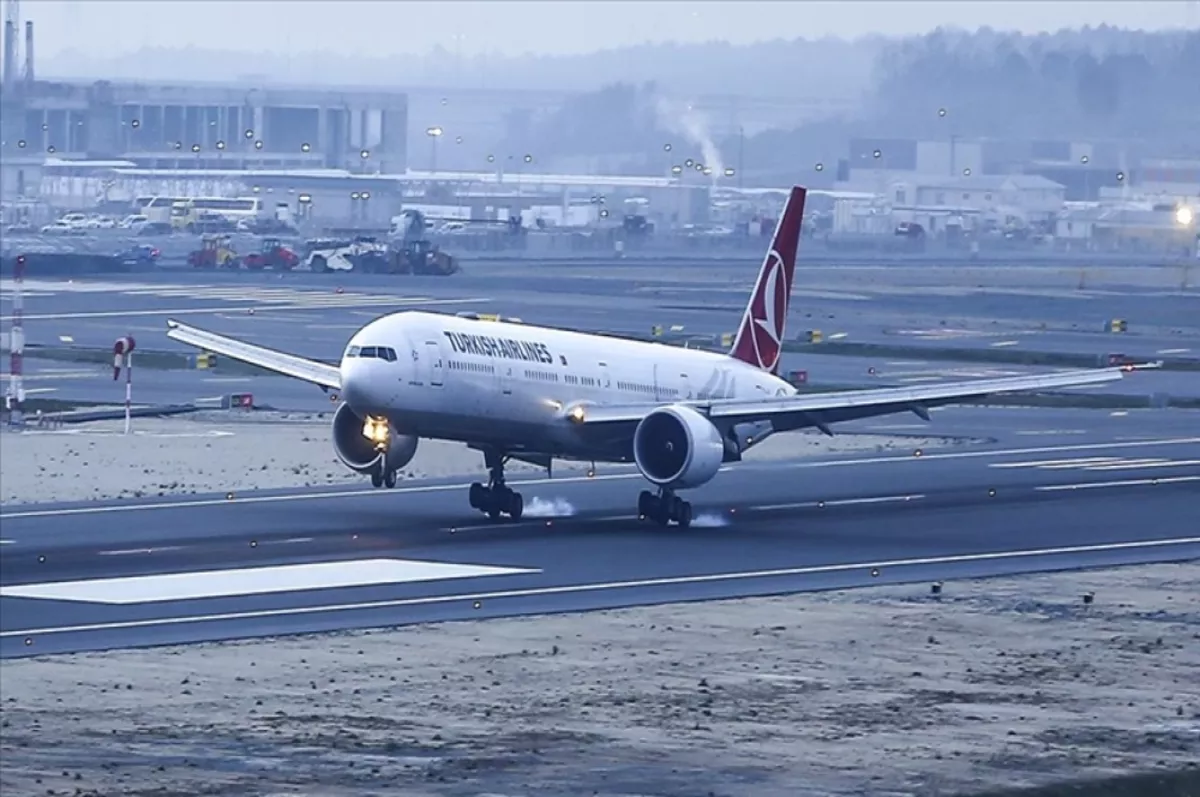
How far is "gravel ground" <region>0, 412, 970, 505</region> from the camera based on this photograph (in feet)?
146

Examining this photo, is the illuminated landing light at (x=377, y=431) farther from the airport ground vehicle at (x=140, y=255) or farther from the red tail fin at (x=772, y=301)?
the airport ground vehicle at (x=140, y=255)

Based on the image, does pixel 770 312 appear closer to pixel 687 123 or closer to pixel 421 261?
pixel 421 261

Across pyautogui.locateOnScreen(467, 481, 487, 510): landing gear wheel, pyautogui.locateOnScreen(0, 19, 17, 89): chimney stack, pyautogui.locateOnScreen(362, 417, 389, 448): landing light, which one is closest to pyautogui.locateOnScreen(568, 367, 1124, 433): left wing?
pyautogui.locateOnScreen(467, 481, 487, 510): landing gear wheel

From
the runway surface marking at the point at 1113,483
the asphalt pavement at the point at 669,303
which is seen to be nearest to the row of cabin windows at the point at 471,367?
the runway surface marking at the point at 1113,483

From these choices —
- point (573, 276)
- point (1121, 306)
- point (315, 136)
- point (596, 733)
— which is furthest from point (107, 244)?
point (596, 733)

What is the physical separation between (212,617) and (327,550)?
7.14 metres

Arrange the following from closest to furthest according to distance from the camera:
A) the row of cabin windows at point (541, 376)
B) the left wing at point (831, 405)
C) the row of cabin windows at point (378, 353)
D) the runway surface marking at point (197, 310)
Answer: the row of cabin windows at point (378, 353) < the row of cabin windows at point (541, 376) < the left wing at point (831, 405) < the runway surface marking at point (197, 310)

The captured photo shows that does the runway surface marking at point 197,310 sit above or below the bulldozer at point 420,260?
below

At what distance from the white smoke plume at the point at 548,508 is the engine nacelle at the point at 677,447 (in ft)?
8.55

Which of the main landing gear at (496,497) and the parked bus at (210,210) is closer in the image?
the main landing gear at (496,497)

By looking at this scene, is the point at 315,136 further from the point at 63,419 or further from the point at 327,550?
the point at 327,550

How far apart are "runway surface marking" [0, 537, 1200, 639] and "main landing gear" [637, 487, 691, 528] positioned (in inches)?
206

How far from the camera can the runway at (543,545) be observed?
30203 millimetres

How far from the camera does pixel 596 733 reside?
71.8 ft
